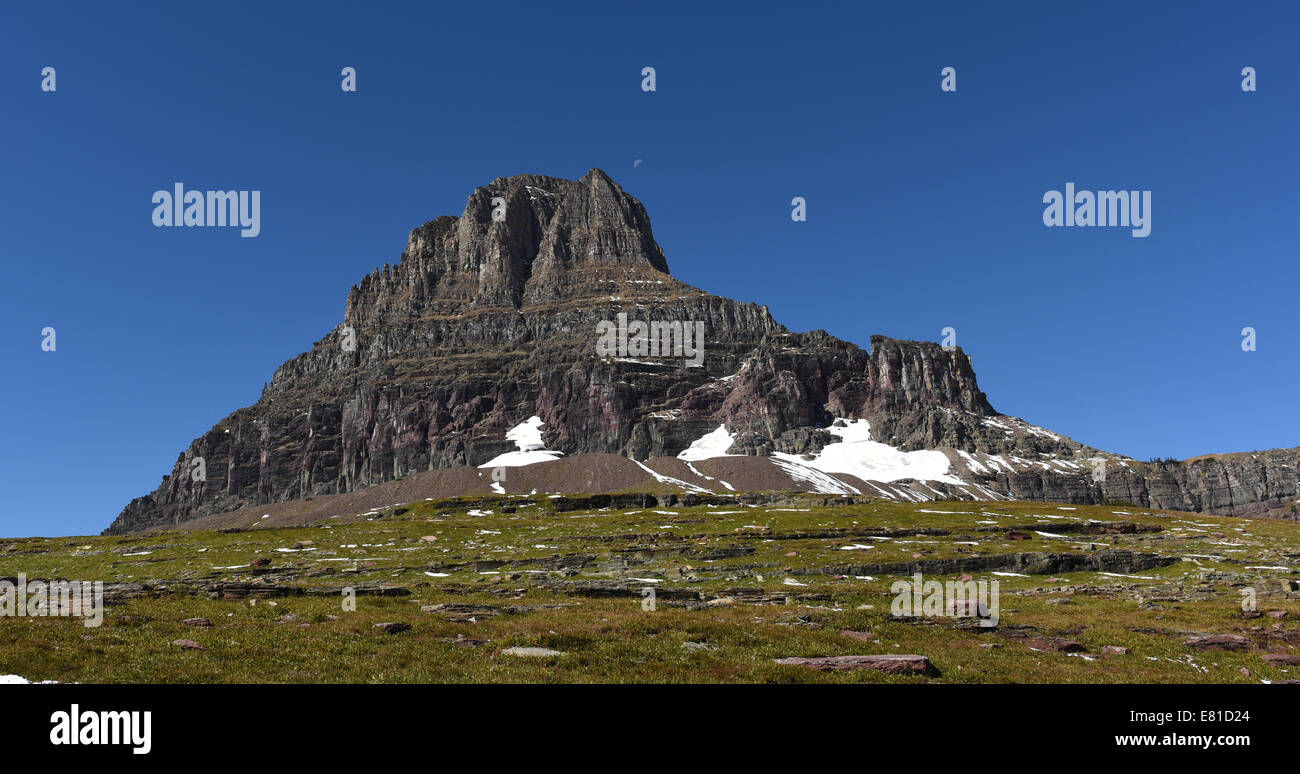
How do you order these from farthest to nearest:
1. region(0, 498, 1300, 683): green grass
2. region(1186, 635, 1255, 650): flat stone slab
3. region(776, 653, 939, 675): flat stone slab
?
region(1186, 635, 1255, 650): flat stone slab
region(776, 653, 939, 675): flat stone slab
region(0, 498, 1300, 683): green grass

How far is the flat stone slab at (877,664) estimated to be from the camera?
24422 millimetres

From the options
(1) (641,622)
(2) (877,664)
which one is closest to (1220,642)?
(2) (877,664)

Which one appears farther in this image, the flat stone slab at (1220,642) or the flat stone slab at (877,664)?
the flat stone slab at (1220,642)

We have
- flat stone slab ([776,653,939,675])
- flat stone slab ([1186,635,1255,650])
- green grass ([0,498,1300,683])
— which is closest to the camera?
green grass ([0,498,1300,683])

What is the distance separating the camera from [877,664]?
24641 millimetres

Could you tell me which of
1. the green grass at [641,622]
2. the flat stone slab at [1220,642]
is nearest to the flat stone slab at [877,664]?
the green grass at [641,622]

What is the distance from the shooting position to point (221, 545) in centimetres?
12431

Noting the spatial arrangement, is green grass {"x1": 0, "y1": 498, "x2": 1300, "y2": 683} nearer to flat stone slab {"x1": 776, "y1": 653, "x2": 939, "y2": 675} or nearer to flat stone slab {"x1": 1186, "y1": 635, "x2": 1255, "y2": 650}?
flat stone slab {"x1": 776, "y1": 653, "x2": 939, "y2": 675}

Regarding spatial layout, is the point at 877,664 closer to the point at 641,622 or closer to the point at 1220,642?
the point at 641,622

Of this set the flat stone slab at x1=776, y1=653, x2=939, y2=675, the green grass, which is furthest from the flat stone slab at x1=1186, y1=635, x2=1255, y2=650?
the flat stone slab at x1=776, y1=653, x2=939, y2=675

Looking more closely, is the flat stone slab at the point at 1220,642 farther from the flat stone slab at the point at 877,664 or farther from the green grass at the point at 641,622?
the flat stone slab at the point at 877,664

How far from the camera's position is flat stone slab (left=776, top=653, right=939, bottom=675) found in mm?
24422
